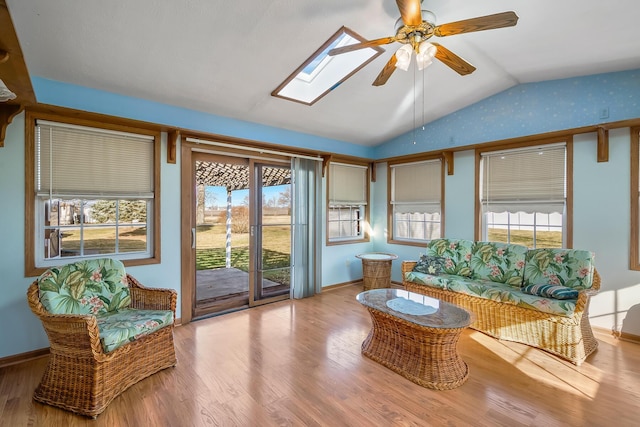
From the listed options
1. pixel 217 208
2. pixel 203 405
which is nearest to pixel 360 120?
pixel 217 208

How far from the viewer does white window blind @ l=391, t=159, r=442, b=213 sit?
4.84 metres

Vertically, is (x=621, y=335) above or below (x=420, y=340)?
below

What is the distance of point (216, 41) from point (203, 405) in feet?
9.45

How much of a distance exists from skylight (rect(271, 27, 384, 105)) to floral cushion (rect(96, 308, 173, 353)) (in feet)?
8.50

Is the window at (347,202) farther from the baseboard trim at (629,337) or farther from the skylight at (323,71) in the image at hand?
the baseboard trim at (629,337)

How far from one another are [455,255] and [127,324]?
370 cm

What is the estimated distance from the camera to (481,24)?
1903 millimetres

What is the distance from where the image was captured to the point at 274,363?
2633 mm

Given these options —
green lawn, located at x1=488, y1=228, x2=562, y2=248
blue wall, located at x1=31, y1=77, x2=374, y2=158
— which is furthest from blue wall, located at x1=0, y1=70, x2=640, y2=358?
green lawn, located at x1=488, y1=228, x2=562, y2=248

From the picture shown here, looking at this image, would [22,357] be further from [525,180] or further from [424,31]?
[525,180]

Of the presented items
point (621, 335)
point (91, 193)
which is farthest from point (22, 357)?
point (621, 335)

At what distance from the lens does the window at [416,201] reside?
4855 millimetres

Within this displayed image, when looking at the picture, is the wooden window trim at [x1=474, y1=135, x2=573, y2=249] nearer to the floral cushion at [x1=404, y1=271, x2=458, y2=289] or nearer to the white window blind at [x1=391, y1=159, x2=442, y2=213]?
the white window blind at [x1=391, y1=159, x2=442, y2=213]

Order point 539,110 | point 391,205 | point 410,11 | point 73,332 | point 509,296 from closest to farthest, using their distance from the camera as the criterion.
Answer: point 410,11 → point 73,332 → point 509,296 → point 539,110 → point 391,205
